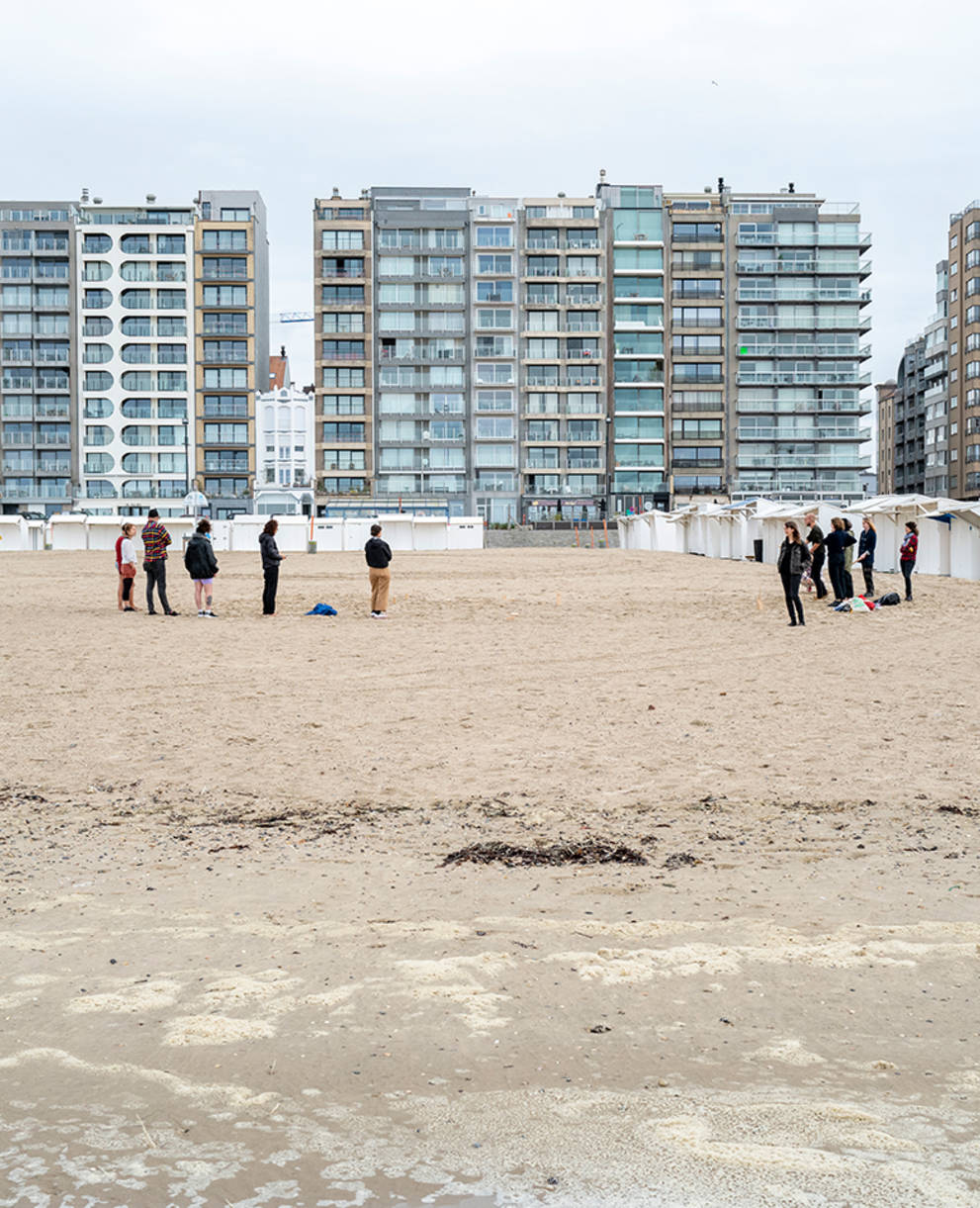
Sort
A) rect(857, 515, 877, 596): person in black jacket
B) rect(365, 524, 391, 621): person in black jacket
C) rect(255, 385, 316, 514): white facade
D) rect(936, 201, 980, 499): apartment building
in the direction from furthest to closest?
rect(255, 385, 316, 514): white facade
rect(936, 201, 980, 499): apartment building
rect(857, 515, 877, 596): person in black jacket
rect(365, 524, 391, 621): person in black jacket

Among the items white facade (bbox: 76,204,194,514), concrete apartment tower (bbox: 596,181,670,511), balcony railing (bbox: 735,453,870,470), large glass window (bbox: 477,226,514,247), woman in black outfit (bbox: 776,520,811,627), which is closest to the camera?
woman in black outfit (bbox: 776,520,811,627)

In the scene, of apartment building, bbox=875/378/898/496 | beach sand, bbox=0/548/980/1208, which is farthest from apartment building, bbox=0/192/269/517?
beach sand, bbox=0/548/980/1208

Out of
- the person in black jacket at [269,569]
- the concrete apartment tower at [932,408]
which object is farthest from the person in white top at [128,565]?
the concrete apartment tower at [932,408]

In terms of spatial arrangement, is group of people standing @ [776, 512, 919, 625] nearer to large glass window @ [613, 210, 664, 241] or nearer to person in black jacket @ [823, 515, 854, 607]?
person in black jacket @ [823, 515, 854, 607]

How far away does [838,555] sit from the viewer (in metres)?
22.7

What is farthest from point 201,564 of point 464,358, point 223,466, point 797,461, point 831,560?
point 797,461

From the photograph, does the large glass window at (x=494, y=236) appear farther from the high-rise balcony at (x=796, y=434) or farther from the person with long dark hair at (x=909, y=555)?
the person with long dark hair at (x=909, y=555)

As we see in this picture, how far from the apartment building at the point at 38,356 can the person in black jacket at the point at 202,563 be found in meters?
78.5

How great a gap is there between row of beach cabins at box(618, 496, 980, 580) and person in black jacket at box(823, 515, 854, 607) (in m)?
9.23

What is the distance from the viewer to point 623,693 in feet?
41.7

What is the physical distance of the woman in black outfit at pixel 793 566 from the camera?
1948cm

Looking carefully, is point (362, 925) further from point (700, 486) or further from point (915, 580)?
point (700, 486)

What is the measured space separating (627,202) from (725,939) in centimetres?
9744

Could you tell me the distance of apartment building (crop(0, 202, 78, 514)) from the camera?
309 ft
